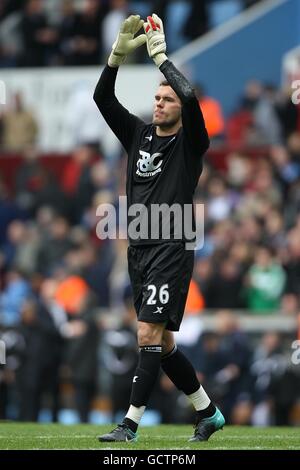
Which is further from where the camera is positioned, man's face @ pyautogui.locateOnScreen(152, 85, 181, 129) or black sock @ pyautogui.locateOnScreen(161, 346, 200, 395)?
black sock @ pyautogui.locateOnScreen(161, 346, 200, 395)

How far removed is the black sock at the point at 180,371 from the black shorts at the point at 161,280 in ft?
1.11

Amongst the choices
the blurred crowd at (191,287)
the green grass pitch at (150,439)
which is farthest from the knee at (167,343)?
the blurred crowd at (191,287)

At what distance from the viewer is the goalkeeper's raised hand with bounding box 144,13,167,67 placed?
9.65 meters

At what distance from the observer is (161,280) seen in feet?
30.8

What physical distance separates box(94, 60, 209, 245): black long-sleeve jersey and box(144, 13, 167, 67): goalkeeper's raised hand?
7 centimetres

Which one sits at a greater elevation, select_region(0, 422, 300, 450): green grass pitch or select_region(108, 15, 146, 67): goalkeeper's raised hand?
select_region(108, 15, 146, 67): goalkeeper's raised hand

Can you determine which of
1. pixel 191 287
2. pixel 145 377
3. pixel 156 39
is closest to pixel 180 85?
pixel 156 39

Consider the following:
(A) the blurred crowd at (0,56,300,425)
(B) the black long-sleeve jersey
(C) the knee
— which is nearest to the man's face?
(B) the black long-sleeve jersey

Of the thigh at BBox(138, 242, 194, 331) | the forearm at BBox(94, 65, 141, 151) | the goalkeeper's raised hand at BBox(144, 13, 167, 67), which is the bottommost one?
the thigh at BBox(138, 242, 194, 331)

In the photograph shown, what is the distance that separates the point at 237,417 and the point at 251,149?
5.01m

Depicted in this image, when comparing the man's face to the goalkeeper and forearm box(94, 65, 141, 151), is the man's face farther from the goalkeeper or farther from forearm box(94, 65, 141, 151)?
forearm box(94, 65, 141, 151)

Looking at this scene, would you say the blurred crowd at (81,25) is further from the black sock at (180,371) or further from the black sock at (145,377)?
the black sock at (145,377)

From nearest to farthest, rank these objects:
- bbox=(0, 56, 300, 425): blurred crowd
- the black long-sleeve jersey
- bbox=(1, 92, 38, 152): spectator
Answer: the black long-sleeve jersey → bbox=(0, 56, 300, 425): blurred crowd → bbox=(1, 92, 38, 152): spectator

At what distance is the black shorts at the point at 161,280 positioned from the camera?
936cm
